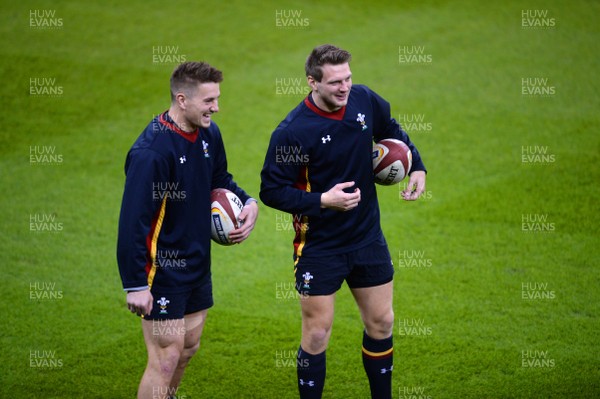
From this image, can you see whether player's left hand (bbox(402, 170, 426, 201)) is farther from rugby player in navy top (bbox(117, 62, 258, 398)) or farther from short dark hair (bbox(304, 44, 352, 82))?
rugby player in navy top (bbox(117, 62, 258, 398))

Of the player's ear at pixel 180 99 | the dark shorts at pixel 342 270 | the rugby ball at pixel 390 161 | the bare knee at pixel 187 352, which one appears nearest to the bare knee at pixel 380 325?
the dark shorts at pixel 342 270

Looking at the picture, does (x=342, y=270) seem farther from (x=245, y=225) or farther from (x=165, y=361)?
(x=165, y=361)

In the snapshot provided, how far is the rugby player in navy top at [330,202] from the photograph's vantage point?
4.89m

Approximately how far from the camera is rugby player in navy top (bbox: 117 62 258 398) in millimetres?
4492

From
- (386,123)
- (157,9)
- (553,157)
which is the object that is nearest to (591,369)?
(386,123)

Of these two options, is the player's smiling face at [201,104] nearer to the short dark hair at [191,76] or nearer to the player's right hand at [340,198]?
the short dark hair at [191,76]

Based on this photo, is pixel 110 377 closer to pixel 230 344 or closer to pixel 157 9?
pixel 230 344

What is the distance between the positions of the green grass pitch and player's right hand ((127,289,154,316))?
1.49 metres

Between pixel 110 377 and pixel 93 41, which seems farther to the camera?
pixel 93 41

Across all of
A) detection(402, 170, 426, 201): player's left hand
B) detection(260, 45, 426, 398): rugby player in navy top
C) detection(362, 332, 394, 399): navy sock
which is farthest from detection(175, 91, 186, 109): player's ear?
detection(362, 332, 394, 399): navy sock

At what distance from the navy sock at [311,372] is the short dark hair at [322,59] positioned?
1.69 m

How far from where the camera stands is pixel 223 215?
495cm

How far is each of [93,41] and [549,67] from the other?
687 centimetres

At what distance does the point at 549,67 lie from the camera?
38.5ft
